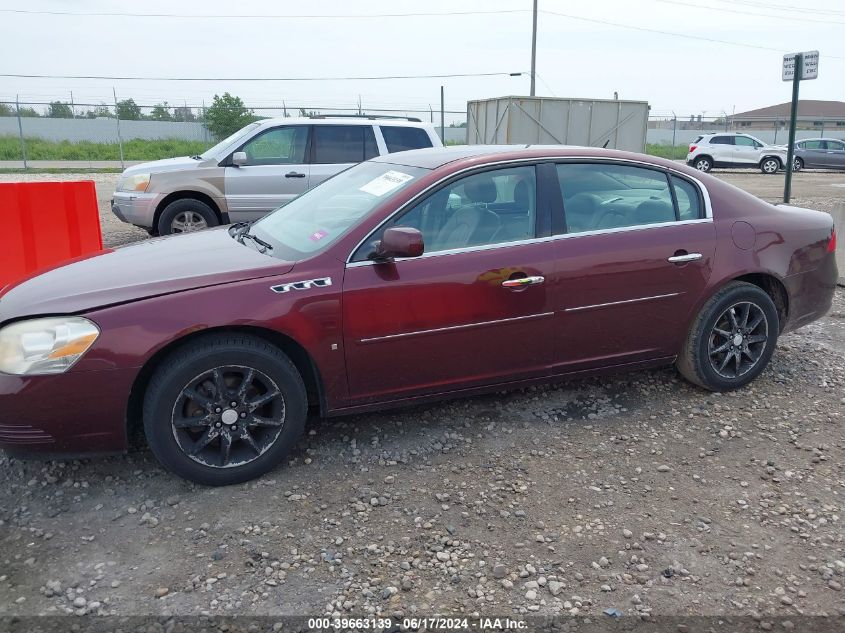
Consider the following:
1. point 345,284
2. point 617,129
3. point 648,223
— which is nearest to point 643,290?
point 648,223

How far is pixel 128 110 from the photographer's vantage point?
88.4 feet

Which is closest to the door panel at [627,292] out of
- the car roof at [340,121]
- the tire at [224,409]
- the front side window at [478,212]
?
the front side window at [478,212]

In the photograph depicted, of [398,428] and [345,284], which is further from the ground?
[345,284]

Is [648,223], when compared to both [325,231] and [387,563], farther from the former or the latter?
[387,563]

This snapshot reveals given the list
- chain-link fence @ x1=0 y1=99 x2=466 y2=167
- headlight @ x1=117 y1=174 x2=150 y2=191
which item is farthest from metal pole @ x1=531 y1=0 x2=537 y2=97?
headlight @ x1=117 y1=174 x2=150 y2=191

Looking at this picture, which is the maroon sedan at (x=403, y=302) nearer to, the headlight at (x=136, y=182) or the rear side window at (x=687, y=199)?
the rear side window at (x=687, y=199)

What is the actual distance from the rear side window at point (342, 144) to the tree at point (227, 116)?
18.4 metres

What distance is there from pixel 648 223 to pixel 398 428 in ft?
6.19

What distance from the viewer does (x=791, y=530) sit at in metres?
3.11

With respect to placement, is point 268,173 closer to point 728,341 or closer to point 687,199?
point 687,199

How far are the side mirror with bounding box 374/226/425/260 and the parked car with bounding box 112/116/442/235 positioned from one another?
20.0ft

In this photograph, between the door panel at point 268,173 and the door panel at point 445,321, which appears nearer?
the door panel at point 445,321

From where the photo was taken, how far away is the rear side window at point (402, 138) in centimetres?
969

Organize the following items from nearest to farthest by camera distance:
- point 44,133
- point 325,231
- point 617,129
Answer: point 325,231 < point 617,129 < point 44,133
